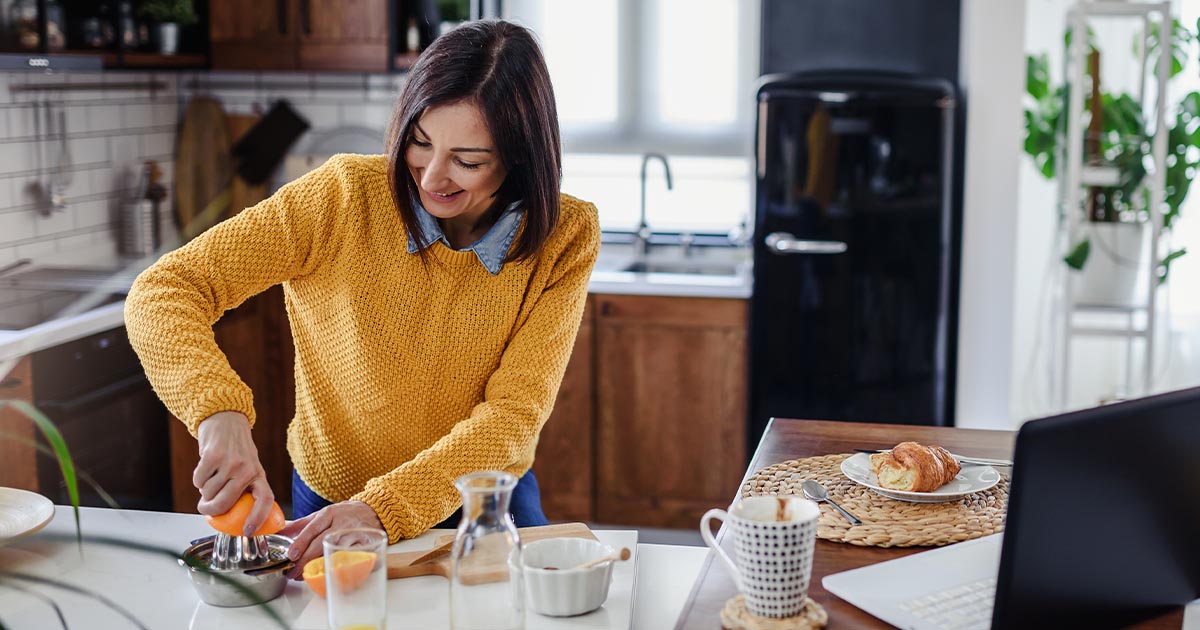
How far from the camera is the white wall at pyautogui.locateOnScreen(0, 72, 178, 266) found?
3.13m

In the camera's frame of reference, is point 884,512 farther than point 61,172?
No

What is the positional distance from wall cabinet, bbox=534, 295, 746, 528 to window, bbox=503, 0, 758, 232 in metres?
0.69

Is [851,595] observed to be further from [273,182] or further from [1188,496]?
[273,182]

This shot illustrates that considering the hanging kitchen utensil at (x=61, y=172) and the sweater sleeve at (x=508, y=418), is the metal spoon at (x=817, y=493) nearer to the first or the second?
the sweater sleeve at (x=508, y=418)

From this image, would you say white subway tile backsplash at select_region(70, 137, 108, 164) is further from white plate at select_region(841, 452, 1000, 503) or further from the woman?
white plate at select_region(841, 452, 1000, 503)

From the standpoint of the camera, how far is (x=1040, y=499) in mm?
994

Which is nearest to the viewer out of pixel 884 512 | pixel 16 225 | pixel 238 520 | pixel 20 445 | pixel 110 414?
pixel 238 520

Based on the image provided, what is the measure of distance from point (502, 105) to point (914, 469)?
70cm

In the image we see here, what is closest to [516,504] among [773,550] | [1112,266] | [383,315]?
[383,315]

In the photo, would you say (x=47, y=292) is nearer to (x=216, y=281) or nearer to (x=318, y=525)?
(x=216, y=281)

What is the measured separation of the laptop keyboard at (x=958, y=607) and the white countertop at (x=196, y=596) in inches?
10.6

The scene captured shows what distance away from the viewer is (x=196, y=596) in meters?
1.25

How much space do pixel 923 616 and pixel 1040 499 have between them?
0.19m

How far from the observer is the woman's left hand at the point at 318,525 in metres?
1.30
